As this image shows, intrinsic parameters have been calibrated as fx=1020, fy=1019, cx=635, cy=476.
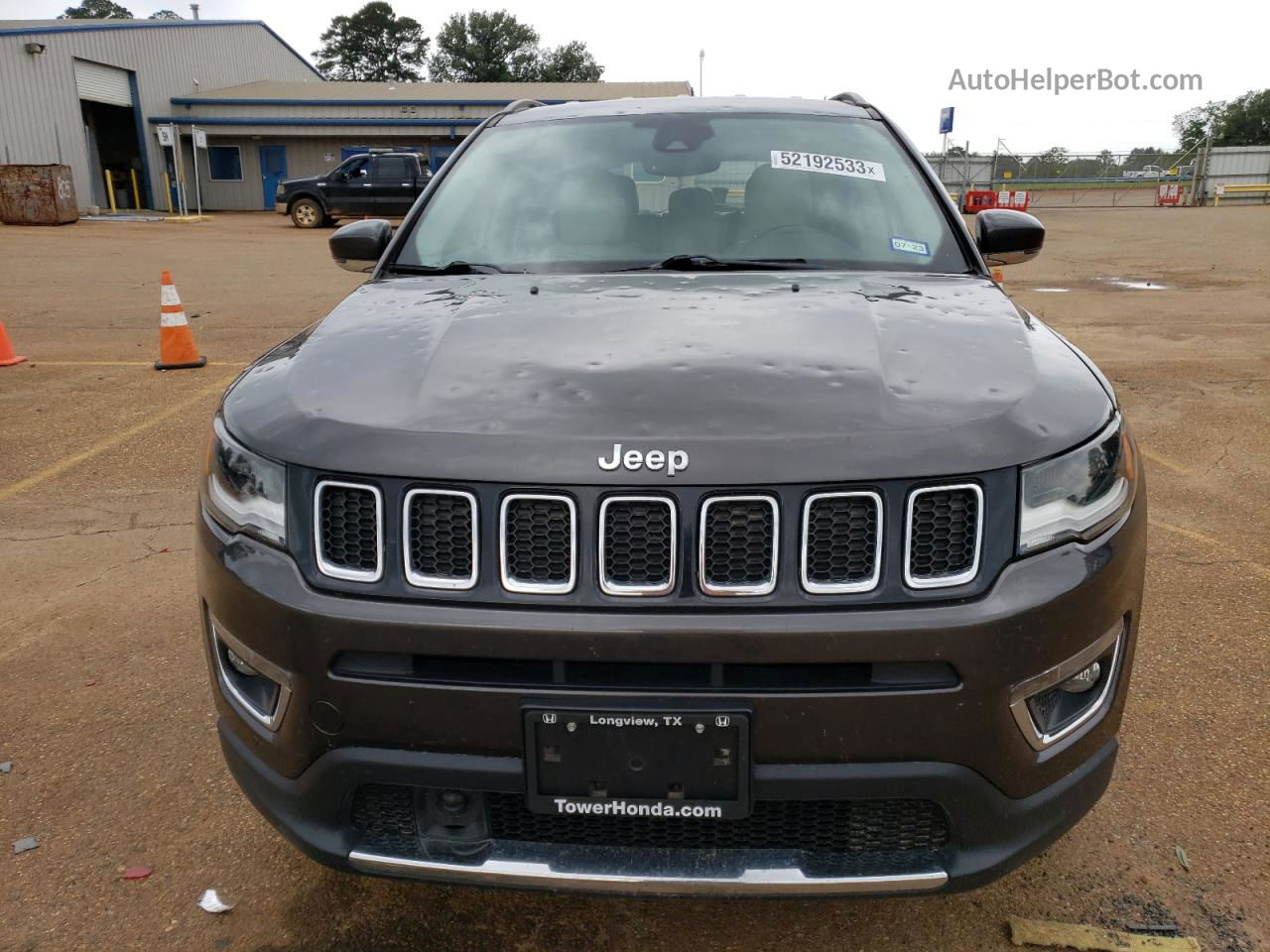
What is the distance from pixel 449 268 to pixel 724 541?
151 centimetres

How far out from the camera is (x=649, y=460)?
65.7 inches

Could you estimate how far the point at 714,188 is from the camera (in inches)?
119

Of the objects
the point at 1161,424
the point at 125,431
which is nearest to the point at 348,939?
the point at 125,431

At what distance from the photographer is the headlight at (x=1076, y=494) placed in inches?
67.9

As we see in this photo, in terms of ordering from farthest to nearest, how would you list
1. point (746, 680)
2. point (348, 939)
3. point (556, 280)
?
point (556, 280) → point (348, 939) → point (746, 680)

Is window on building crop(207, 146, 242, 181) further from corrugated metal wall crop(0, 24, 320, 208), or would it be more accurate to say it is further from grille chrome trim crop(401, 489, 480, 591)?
grille chrome trim crop(401, 489, 480, 591)

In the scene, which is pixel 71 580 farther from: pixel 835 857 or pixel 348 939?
pixel 835 857

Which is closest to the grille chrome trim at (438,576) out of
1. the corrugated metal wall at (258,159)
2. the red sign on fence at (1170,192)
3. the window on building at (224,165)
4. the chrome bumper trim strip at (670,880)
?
the chrome bumper trim strip at (670,880)

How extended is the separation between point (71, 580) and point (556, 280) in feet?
8.28

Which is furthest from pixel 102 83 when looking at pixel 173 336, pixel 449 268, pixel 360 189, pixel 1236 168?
pixel 1236 168

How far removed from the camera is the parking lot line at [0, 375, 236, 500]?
510cm

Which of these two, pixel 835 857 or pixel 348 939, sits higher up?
pixel 835 857

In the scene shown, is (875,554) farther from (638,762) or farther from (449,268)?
(449,268)

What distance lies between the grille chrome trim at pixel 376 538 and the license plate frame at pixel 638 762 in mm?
355
